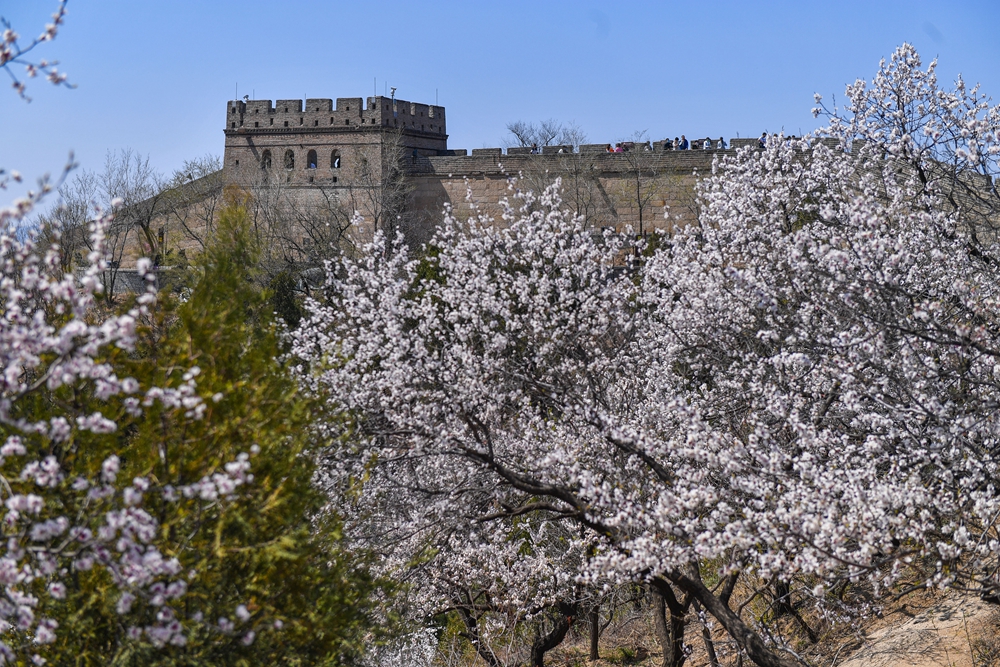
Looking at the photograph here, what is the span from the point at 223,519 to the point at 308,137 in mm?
37597

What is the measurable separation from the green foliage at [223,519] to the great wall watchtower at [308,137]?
35155mm

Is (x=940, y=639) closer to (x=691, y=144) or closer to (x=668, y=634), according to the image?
(x=668, y=634)

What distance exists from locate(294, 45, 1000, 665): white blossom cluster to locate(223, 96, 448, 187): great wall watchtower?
94.7 feet

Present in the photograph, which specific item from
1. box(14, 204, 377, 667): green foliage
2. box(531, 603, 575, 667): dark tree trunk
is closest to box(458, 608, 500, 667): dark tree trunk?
box(531, 603, 575, 667): dark tree trunk

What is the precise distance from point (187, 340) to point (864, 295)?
4.22m

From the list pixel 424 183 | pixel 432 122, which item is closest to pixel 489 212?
pixel 424 183

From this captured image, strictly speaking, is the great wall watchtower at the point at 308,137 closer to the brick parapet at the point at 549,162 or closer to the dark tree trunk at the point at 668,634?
the brick parapet at the point at 549,162

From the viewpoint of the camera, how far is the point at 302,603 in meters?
4.97

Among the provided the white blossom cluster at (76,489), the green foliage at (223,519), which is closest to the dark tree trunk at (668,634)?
the green foliage at (223,519)

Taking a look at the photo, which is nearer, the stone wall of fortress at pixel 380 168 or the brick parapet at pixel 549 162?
the brick parapet at pixel 549 162

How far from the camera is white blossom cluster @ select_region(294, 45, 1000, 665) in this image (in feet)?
19.8

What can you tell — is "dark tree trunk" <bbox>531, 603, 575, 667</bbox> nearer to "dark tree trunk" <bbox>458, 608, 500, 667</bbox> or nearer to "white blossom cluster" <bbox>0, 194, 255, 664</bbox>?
"dark tree trunk" <bbox>458, 608, 500, 667</bbox>

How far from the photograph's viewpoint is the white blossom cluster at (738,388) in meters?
6.04

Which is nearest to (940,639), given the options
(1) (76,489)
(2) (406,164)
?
(1) (76,489)
